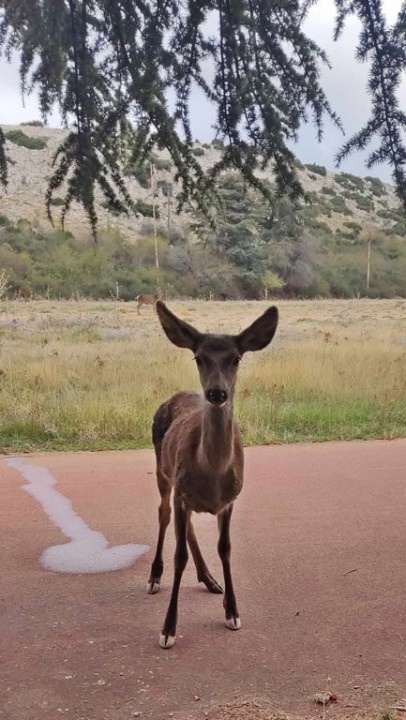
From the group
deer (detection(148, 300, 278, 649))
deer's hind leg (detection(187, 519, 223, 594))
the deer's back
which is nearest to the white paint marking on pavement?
deer's hind leg (detection(187, 519, 223, 594))

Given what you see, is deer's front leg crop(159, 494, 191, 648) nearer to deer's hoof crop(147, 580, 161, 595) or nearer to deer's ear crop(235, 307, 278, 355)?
deer's hoof crop(147, 580, 161, 595)

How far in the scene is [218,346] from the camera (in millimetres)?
4395

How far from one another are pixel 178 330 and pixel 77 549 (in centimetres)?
259

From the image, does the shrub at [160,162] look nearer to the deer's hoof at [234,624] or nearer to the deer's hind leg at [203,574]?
the deer's hind leg at [203,574]

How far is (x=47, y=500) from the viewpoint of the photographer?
7801 millimetres

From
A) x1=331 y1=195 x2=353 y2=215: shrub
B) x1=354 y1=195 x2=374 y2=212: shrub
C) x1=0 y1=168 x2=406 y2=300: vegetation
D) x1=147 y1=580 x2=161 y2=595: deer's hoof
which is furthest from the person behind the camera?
x1=354 y1=195 x2=374 y2=212: shrub

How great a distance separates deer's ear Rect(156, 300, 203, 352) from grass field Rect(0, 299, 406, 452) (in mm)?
5731

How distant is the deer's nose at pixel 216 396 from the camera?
13.5 ft

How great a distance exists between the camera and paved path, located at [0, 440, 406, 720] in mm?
4125

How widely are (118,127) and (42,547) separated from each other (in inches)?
138

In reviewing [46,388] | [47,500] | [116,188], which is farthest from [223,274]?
[116,188]

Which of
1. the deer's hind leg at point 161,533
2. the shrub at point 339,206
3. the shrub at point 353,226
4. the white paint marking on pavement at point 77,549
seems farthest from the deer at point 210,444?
the shrub at point 339,206

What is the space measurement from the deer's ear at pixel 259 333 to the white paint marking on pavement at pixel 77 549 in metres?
2.28

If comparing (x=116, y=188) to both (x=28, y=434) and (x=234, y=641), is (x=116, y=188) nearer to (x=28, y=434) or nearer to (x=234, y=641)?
(x=234, y=641)
